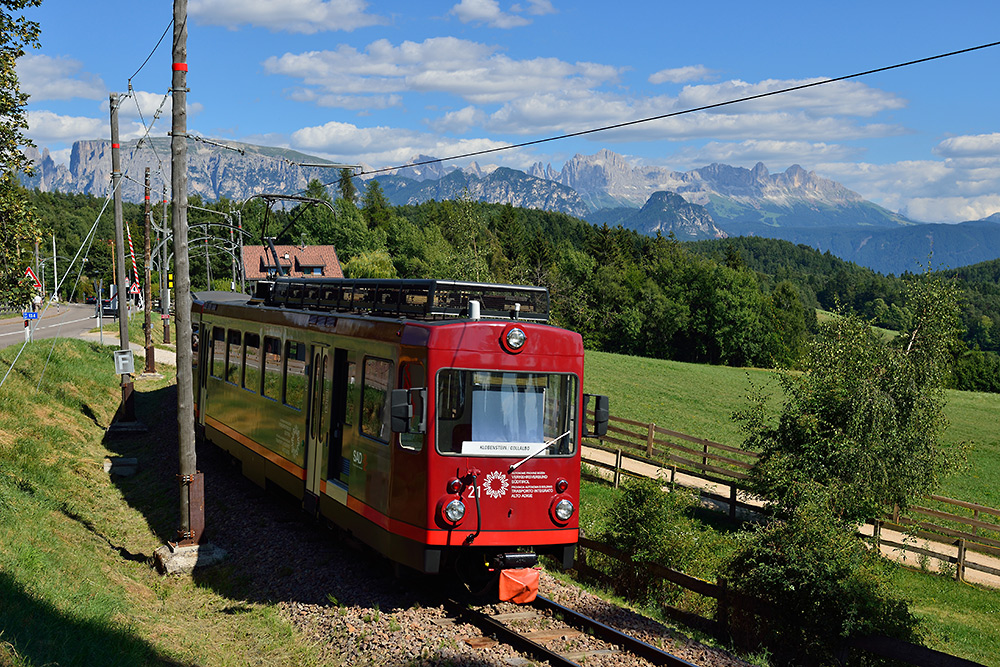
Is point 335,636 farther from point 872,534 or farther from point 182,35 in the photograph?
point 872,534

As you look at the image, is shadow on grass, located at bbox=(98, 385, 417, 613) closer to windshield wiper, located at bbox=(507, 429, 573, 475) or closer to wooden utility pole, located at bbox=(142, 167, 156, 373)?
windshield wiper, located at bbox=(507, 429, 573, 475)

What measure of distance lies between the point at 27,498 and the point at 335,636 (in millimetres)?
6773

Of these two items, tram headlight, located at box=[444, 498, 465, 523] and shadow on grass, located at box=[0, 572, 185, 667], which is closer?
shadow on grass, located at box=[0, 572, 185, 667]

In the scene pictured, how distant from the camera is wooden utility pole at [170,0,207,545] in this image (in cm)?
1291

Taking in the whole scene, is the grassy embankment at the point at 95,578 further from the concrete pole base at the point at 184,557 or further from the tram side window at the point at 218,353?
the tram side window at the point at 218,353

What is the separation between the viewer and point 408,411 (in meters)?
9.03

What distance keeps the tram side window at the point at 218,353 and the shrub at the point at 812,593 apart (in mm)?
11531

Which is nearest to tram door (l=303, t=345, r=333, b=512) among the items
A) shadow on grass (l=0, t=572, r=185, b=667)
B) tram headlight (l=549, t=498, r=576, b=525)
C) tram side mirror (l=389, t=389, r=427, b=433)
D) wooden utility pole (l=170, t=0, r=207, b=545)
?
wooden utility pole (l=170, t=0, r=207, b=545)

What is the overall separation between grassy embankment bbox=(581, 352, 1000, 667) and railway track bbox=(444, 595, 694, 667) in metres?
6.33

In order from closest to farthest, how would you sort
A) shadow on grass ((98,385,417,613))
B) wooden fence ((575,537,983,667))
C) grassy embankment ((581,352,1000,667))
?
wooden fence ((575,537,983,667)), shadow on grass ((98,385,417,613)), grassy embankment ((581,352,1000,667))

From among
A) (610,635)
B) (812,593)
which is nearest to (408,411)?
(610,635)

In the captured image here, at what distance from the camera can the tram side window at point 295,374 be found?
12617mm

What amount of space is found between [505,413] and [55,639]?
16.6 ft

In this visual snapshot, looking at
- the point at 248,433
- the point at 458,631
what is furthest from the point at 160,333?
the point at 458,631
